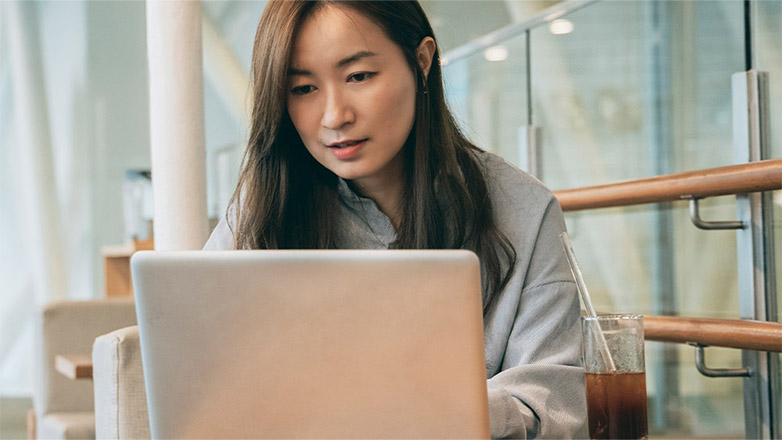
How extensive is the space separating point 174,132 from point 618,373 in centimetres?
173

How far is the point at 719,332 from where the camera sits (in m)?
2.05

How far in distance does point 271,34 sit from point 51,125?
5019 mm

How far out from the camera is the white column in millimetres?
2389

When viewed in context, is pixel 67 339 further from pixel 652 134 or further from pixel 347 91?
pixel 347 91

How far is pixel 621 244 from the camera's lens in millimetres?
2939

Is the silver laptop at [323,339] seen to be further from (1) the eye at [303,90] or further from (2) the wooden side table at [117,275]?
(2) the wooden side table at [117,275]

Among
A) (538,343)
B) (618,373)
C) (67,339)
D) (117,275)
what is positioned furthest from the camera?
(117,275)

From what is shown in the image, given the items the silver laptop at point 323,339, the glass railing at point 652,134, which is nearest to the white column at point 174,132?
the glass railing at point 652,134

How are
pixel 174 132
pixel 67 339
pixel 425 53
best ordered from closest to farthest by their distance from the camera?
1. pixel 425 53
2. pixel 174 132
3. pixel 67 339

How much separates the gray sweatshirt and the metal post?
39.6 inches

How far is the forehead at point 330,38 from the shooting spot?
4.40 feet

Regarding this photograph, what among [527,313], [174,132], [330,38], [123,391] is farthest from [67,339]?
[527,313]

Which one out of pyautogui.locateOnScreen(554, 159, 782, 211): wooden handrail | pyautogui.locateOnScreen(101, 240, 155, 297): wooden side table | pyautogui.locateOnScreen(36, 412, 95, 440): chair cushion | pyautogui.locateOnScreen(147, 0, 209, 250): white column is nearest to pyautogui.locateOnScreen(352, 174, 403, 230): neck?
pyautogui.locateOnScreen(554, 159, 782, 211): wooden handrail

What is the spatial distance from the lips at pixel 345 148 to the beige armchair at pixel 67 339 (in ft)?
7.10
